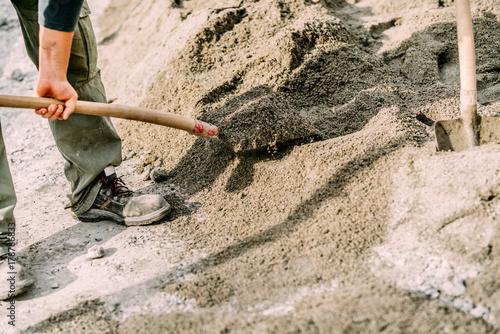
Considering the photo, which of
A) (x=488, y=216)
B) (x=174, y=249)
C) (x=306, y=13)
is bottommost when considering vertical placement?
(x=174, y=249)

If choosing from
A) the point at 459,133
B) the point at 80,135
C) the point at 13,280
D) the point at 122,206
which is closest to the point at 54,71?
the point at 80,135

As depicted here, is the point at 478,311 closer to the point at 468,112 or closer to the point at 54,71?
the point at 468,112

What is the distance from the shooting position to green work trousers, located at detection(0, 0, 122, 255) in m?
2.24

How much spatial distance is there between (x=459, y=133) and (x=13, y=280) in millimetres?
2561

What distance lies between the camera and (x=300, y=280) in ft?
6.12

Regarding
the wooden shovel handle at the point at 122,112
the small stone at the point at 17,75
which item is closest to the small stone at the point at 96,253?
the wooden shovel handle at the point at 122,112

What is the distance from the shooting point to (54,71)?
1972 mm

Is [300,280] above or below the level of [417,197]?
below

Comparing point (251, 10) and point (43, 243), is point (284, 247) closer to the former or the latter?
point (43, 243)

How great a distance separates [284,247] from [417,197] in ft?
2.36

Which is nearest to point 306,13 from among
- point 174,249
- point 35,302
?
point 174,249

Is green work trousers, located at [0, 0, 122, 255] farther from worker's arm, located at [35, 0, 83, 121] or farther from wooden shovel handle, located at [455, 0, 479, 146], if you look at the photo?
wooden shovel handle, located at [455, 0, 479, 146]

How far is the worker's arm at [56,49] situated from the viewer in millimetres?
1839

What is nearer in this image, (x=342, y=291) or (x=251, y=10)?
(x=342, y=291)
